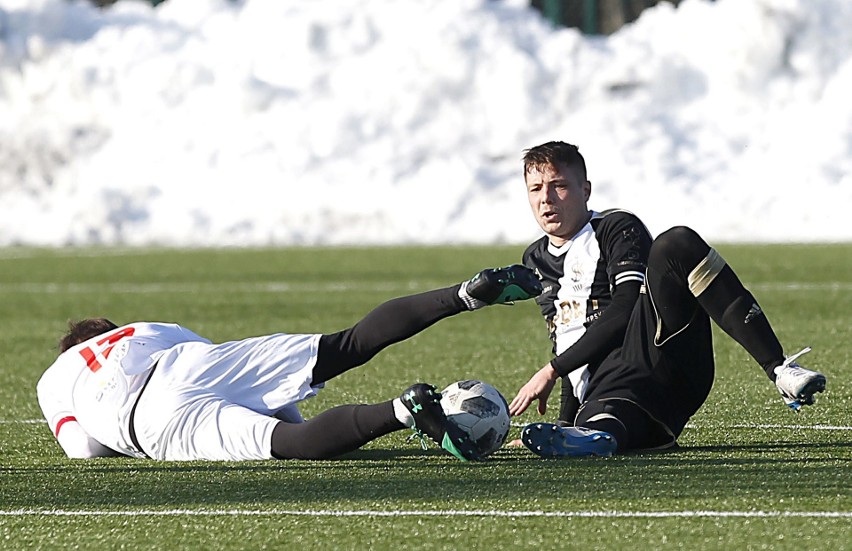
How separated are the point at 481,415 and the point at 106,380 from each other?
4.32ft

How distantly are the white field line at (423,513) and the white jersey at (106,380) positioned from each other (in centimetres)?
99

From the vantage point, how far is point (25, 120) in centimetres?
2488

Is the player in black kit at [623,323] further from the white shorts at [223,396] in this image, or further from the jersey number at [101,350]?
the jersey number at [101,350]

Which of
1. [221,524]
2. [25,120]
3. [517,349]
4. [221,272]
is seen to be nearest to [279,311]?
[517,349]

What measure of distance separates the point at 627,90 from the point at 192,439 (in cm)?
A: 1807

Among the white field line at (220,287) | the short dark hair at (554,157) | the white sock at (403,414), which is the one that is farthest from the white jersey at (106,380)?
the white field line at (220,287)

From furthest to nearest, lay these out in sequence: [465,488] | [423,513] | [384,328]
A: [384,328]
[465,488]
[423,513]

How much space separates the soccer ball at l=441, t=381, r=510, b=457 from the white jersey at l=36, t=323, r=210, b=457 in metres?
1.08

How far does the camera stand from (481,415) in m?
5.52

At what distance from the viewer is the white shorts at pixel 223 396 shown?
18.7 ft

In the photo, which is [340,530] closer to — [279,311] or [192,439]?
[192,439]

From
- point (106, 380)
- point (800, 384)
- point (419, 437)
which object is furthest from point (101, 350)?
point (800, 384)

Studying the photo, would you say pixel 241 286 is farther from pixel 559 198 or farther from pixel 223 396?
pixel 559 198

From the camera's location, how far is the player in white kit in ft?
18.3
